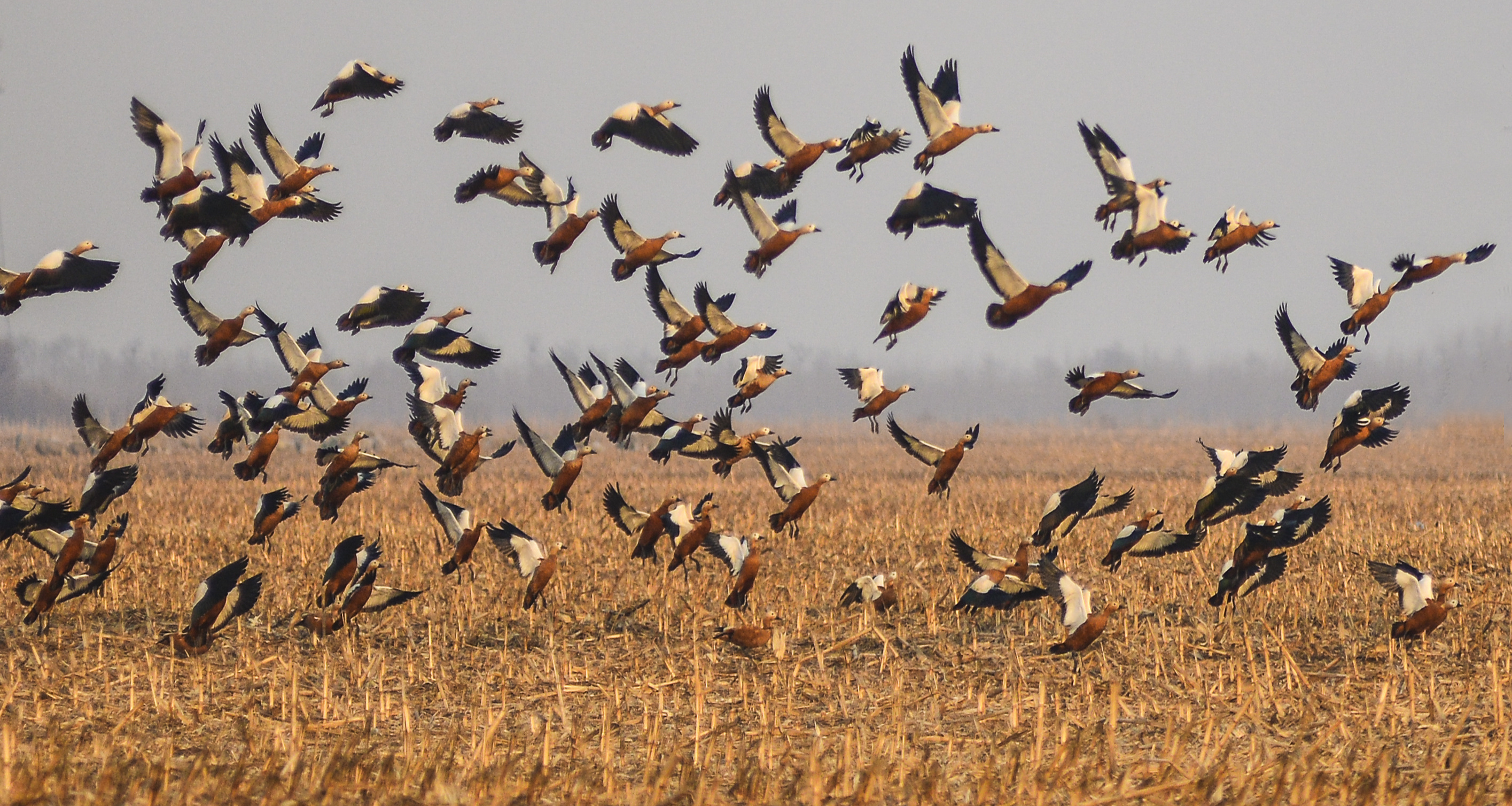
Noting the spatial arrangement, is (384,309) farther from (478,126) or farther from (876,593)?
(876,593)

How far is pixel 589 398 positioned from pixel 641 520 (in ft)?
5.44

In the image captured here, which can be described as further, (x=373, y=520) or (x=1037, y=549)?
(x=373, y=520)

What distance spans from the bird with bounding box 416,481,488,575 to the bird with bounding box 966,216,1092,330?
424 centimetres

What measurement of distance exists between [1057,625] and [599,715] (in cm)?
398

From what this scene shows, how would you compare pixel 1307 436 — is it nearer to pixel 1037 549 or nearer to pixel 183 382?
pixel 1037 549

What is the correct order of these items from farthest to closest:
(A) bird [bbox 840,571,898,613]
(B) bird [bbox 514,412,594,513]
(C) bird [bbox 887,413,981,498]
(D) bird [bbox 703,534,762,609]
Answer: (A) bird [bbox 840,571,898,613] → (D) bird [bbox 703,534,762,609] → (B) bird [bbox 514,412,594,513] → (C) bird [bbox 887,413,981,498]

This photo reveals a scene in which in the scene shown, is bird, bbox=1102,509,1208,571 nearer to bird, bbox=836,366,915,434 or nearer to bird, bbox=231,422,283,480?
bird, bbox=836,366,915,434

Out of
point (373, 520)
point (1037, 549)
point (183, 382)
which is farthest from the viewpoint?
point (183, 382)

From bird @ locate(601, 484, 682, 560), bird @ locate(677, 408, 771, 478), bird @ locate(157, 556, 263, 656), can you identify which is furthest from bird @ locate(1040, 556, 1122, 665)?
bird @ locate(157, 556, 263, 656)

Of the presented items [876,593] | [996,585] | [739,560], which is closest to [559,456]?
[739,560]

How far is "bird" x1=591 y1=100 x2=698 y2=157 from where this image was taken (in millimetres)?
11273

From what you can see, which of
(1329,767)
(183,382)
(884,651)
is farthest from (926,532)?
(183,382)

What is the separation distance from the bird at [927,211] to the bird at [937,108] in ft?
0.95

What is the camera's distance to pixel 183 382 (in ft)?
584
